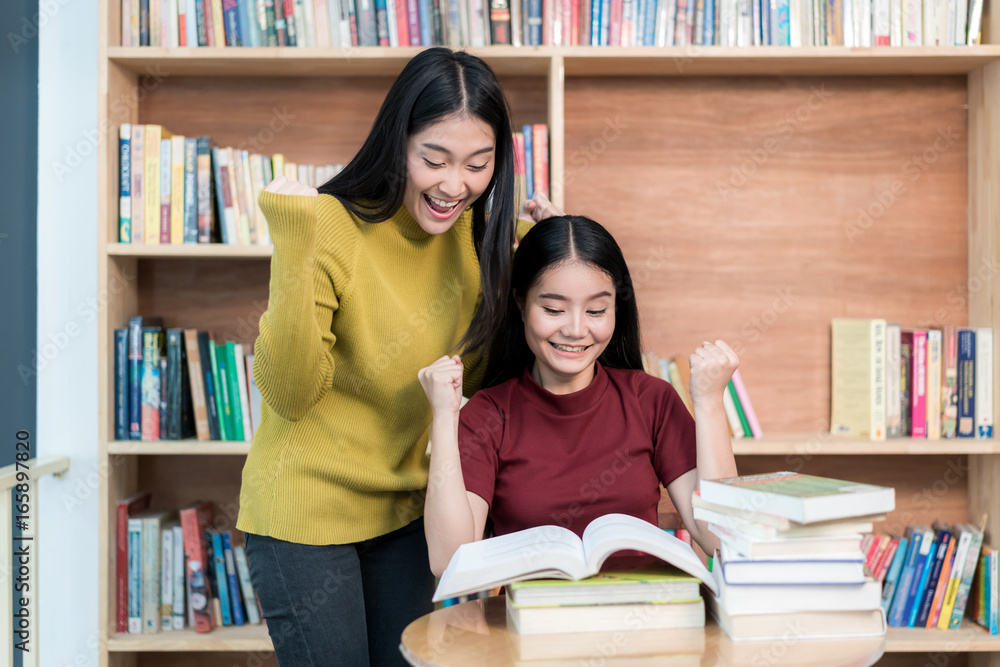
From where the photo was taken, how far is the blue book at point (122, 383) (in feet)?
6.28

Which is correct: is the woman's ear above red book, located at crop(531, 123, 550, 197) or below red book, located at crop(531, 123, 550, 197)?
below

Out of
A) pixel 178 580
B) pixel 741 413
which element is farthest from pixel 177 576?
pixel 741 413

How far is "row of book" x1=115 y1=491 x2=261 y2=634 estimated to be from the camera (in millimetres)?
1927

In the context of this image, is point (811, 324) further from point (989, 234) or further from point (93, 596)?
point (93, 596)

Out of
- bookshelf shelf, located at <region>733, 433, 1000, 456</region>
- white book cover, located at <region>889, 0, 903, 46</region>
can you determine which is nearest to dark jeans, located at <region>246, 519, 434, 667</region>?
bookshelf shelf, located at <region>733, 433, 1000, 456</region>

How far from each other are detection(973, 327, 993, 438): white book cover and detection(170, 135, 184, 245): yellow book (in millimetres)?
1966

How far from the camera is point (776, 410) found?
2186 mm

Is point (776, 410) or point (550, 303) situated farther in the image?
point (776, 410)

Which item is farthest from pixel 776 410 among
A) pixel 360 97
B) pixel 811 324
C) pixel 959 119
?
pixel 360 97

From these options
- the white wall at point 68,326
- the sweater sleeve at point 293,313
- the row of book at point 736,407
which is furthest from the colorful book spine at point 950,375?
the white wall at point 68,326

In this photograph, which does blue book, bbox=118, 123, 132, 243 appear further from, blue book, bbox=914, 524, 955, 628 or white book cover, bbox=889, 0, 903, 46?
blue book, bbox=914, 524, 955, 628

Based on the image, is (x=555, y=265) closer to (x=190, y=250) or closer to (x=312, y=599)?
(x=312, y=599)

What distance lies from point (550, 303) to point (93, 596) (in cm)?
153

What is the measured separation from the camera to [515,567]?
2.99 feet
